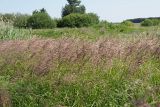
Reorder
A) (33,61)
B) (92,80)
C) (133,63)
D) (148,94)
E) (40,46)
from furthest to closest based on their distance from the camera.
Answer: (40,46) < (33,61) < (133,63) < (92,80) < (148,94)

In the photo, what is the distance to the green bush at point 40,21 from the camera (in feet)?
120

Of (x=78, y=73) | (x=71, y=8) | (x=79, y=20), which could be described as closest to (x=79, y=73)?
(x=78, y=73)

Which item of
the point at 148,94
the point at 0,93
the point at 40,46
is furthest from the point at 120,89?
the point at 40,46

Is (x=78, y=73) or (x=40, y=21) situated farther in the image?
(x=40, y=21)

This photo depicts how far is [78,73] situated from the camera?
594 cm

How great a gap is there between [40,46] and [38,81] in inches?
56.7

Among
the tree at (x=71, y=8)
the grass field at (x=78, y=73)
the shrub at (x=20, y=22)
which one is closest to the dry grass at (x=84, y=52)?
the grass field at (x=78, y=73)

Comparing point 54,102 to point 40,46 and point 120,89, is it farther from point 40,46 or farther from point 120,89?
point 40,46

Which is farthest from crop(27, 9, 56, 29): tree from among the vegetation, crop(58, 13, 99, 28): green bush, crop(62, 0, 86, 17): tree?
the vegetation

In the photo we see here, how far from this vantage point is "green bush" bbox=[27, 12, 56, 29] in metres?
36.5

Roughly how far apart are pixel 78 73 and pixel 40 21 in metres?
30.9

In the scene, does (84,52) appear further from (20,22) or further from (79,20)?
(79,20)

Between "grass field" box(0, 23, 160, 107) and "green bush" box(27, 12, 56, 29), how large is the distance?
96.0 ft

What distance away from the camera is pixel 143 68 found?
620 cm
